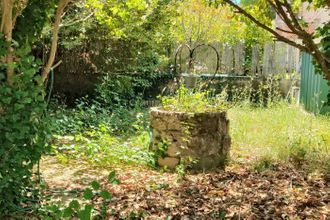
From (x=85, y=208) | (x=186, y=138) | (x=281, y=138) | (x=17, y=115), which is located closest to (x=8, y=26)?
(x=17, y=115)

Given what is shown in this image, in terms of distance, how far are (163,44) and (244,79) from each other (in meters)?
2.35

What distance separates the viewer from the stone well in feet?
16.5

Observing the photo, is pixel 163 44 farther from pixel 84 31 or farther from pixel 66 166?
pixel 66 166

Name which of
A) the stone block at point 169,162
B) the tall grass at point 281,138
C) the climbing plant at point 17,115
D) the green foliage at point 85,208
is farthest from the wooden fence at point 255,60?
the climbing plant at point 17,115

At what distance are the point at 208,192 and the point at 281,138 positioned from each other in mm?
1912

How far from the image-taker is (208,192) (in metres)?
4.10

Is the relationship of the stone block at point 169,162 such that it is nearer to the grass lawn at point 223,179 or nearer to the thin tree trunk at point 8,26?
the grass lawn at point 223,179

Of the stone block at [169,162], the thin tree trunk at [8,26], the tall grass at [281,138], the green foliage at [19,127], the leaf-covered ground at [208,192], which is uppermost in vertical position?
the thin tree trunk at [8,26]

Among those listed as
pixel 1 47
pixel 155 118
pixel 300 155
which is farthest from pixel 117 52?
pixel 1 47

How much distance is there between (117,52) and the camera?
9.59 metres

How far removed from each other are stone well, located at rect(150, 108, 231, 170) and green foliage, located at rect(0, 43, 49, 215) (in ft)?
6.81

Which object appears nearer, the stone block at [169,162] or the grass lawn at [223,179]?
the grass lawn at [223,179]

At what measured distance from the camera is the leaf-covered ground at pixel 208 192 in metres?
3.52

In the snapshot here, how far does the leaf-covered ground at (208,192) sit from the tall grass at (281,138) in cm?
27
